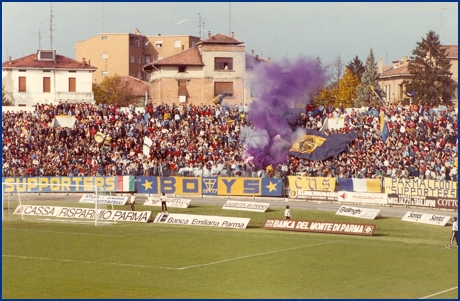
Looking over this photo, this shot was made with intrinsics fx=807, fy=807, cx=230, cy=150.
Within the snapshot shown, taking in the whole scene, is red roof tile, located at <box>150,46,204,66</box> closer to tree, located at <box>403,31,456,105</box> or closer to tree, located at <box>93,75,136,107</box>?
tree, located at <box>403,31,456,105</box>

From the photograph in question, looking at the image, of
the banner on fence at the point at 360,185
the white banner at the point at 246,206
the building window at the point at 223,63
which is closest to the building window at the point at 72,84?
the building window at the point at 223,63

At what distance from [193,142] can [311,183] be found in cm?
1100

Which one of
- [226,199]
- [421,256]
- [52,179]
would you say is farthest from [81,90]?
[421,256]

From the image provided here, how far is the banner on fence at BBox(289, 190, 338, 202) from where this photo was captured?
54.9 metres

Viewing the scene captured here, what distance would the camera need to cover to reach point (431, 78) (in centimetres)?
7425

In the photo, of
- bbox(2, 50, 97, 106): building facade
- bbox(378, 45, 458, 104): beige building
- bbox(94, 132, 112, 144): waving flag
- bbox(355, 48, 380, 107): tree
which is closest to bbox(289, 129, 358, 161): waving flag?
bbox(94, 132, 112, 144): waving flag

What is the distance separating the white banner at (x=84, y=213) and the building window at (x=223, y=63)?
2515 cm

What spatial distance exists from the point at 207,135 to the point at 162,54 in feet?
152

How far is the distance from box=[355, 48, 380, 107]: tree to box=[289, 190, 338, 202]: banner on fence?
33.3 meters

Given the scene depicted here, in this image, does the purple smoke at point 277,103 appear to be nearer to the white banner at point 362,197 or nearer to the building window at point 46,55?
the white banner at point 362,197

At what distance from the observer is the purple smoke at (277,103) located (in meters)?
60.9

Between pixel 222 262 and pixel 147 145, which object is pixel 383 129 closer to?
pixel 147 145

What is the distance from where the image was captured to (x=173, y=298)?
25828 mm

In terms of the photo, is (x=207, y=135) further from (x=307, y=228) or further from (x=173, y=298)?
(x=173, y=298)
